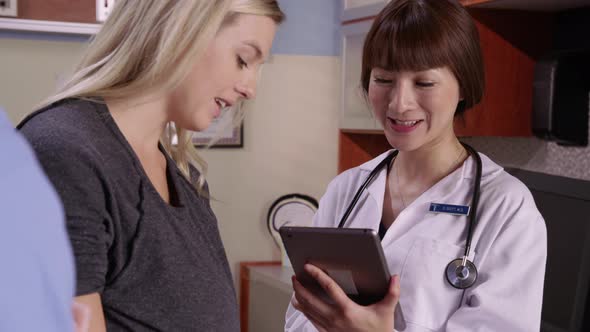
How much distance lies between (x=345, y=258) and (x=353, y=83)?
71.4 inches

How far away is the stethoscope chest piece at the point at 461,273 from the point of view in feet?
4.72

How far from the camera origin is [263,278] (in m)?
3.04

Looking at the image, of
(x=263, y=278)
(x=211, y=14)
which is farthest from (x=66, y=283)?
(x=263, y=278)

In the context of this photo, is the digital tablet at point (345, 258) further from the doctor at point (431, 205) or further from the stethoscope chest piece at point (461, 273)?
the stethoscope chest piece at point (461, 273)

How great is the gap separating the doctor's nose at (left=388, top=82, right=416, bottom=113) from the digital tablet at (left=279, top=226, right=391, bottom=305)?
0.38 m

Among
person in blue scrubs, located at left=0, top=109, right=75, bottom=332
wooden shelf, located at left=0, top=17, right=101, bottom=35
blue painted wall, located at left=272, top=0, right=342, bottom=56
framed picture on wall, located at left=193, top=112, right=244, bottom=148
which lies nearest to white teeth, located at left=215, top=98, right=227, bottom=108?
person in blue scrubs, located at left=0, top=109, right=75, bottom=332

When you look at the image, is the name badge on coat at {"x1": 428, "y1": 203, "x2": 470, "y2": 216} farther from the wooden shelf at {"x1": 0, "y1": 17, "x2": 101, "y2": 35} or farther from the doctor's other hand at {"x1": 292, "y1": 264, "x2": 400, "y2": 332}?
the wooden shelf at {"x1": 0, "y1": 17, "x2": 101, "y2": 35}

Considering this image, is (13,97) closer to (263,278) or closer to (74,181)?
(263,278)

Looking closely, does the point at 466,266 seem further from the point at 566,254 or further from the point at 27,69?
the point at 27,69

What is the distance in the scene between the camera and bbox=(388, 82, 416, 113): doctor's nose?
1.57 meters

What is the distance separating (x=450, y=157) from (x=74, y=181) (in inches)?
37.8

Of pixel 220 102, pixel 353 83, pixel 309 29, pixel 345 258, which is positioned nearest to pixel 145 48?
pixel 220 102

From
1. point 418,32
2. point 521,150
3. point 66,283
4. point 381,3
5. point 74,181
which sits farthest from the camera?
point 381,3

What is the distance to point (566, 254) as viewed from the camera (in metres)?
1.75
